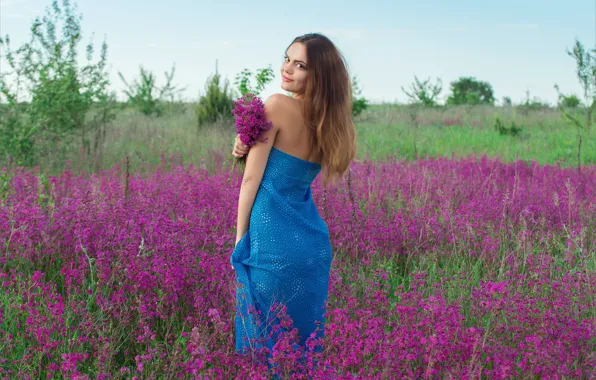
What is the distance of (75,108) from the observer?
1045 cm

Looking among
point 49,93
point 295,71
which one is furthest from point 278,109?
point 49,93

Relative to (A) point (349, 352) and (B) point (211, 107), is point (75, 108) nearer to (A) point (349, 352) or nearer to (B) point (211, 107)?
(B) point (211, 107)

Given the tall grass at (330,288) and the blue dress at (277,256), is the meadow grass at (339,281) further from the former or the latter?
the blue dress at (277,256)

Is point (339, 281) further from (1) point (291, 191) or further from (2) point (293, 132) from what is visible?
(2) point (293, 132)

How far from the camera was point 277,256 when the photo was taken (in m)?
3.07

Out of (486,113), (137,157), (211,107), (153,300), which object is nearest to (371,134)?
(211,107)

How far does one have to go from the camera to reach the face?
10.4ft

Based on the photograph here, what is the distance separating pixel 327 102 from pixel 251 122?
0.43m

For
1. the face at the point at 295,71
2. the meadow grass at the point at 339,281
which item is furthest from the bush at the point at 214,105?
the face at the point at 295,71

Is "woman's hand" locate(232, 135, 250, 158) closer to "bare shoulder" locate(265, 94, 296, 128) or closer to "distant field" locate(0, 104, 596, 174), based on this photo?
"bare shoulder" locate(265, 94, 296, 128)

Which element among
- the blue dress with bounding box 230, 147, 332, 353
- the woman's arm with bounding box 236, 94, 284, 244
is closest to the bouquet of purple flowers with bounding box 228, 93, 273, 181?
the woman's arm with bounding box 236, 94, 284, 244

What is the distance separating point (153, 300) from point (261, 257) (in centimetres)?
85

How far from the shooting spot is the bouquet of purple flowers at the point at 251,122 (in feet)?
9.89

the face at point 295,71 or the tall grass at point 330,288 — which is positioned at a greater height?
the face at point 295,71
